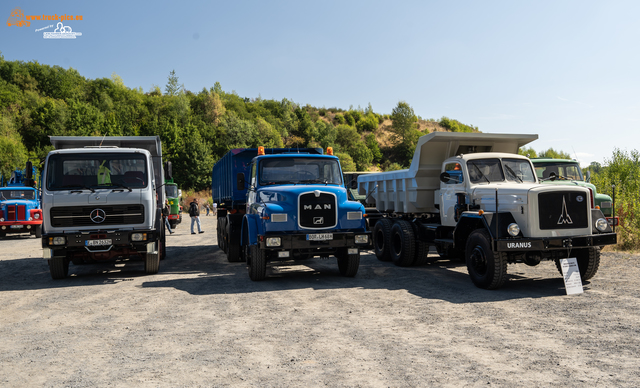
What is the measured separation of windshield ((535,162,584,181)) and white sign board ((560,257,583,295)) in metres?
6.46

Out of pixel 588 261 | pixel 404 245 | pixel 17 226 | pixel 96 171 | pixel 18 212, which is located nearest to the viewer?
pixel 588 261

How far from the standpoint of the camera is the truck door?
32.8 feet

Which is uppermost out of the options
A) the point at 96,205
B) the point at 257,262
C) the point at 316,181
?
the point at 316,181

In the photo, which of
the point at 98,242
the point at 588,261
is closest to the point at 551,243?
the point at 588,261

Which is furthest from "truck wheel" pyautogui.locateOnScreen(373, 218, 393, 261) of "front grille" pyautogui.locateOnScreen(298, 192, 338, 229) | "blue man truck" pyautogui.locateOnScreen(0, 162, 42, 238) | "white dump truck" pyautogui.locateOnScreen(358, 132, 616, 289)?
"blue man truck" pyautogui.locateOnScreen(0, 162, 42, 238)

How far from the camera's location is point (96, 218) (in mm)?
9625

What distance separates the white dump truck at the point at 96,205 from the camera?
31.0 ft

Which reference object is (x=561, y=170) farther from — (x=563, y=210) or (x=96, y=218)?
(x=96, y=218)

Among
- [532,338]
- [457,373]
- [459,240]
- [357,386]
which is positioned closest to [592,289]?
[459,240]

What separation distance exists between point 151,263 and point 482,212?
720 centimetres

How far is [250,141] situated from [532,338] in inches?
3087

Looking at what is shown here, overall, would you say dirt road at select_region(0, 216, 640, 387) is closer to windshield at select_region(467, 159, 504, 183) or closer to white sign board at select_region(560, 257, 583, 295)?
white sign board at select_region(560, 257, 583, 295)

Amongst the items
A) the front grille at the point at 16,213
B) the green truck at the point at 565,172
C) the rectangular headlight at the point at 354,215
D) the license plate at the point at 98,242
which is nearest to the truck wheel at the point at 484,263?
the rectangular headlight at the point at 354,215

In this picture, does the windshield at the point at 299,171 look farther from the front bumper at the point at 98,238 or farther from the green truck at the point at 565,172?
the green truck at the point at 565,172
